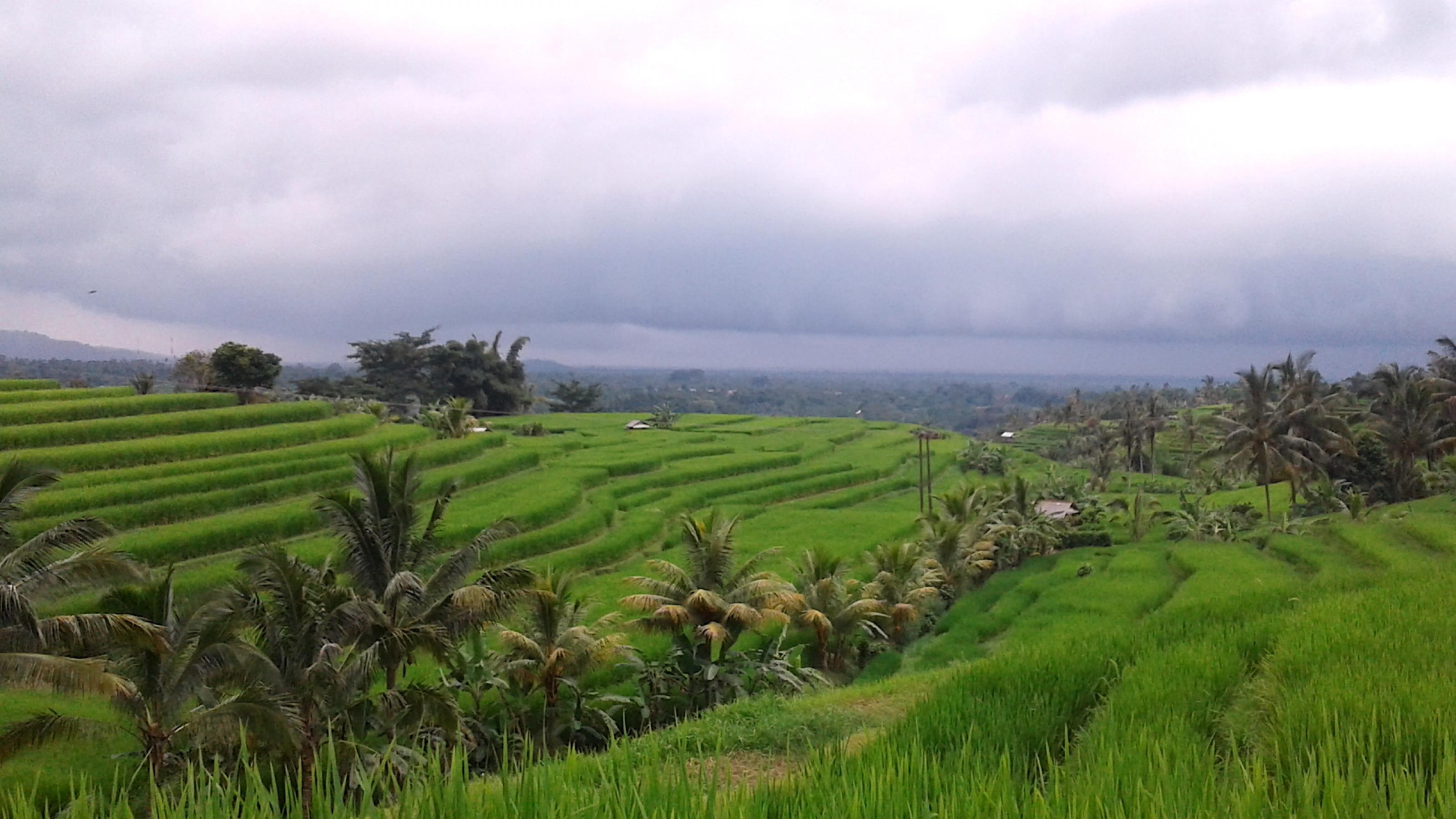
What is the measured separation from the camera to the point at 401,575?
11438 millimetres

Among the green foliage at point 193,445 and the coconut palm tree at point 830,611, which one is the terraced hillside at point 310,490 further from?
the coconut palm tree at point 830,611

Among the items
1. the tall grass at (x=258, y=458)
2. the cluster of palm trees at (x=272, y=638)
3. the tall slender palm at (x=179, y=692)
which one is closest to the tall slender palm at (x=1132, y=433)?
the tall grass at (x=258, y=458)

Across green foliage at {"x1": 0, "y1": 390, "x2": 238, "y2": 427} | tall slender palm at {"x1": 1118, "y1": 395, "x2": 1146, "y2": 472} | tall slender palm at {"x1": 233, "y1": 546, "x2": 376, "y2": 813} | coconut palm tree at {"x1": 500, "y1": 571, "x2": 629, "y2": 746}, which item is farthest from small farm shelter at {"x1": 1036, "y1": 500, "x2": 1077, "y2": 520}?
green foliage at {"x1": 0, "y1": 390, "x2": 238, "y2": 427}

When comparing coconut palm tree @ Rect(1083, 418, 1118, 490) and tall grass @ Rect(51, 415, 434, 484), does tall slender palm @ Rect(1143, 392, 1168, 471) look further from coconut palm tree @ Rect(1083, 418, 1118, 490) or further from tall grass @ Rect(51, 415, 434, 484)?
tall grass @ Rect(51, 415, 434, 484)

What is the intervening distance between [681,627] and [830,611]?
4073 mm

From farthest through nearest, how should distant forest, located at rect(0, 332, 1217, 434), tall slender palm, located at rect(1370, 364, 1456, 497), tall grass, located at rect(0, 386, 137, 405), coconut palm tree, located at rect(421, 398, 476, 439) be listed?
distant forest, located at rect(0, 332, 1217, 434), tall slender palm, located at rect(1370, 364, 1456, 497), coconut palm tree, located at rect(421, 398, 476, 439), tall grass, located at rect(0, 386, 137, 405)

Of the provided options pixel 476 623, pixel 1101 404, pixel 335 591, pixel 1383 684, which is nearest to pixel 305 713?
pixel 335 591

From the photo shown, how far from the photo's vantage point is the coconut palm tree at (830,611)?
1812 centimetres

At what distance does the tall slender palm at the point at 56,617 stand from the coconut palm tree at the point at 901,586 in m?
14.0

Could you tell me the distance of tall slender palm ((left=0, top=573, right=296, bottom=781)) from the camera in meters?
9.40

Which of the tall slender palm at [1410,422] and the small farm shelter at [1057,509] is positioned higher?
the tall slender palm at [1410,422]

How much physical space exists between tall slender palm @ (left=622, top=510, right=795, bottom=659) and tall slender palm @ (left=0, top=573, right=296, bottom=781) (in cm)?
657

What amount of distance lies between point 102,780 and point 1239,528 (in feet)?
99.1

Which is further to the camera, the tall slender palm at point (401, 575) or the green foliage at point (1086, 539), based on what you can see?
the green foliage at point (1086, 539)
